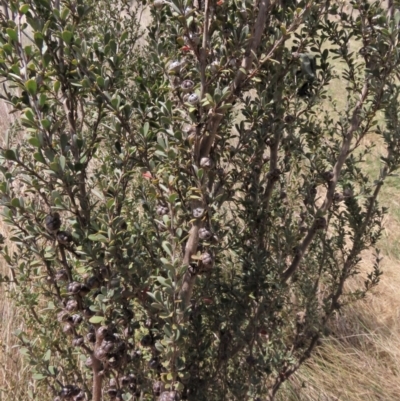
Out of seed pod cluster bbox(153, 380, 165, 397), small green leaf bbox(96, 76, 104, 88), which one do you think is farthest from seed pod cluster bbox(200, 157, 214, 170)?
seed pod cluster bbox(153, 380, 165, 397)

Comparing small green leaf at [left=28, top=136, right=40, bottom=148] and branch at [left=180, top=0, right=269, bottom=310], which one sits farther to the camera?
branch at [left=180, top=0, right=269, bottom=310]

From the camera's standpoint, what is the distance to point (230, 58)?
111 cm

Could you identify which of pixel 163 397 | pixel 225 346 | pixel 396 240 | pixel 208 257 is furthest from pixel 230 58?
pixel 396 240

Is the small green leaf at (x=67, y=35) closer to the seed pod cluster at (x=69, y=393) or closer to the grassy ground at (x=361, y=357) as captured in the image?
the seed pod cluster at (x=69, y=393)

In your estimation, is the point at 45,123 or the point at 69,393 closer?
the point at 45,123

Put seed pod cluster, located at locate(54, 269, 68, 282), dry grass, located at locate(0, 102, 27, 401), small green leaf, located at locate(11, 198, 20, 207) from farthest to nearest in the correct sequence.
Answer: dry grass, located at locate(0, 102, 27, 401), seed pod cluster, located at locate(54, 269, 68, 282), small green leaf, located at locate(11, 198, 20, 207)

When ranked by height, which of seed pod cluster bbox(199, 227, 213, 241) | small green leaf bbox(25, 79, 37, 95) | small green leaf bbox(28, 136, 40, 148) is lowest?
seed pod cluster bbox(199, 227, 213, 241)

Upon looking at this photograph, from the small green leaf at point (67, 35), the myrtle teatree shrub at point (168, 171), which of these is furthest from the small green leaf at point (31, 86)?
the small green leaf at point (67, 35)

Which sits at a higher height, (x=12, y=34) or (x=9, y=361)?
(x=12, y=34)

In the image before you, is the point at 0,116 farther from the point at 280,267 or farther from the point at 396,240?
the point at 280,267

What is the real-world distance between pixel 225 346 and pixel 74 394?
0.47 m

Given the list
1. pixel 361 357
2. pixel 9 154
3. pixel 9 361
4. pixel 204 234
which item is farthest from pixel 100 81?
pixel 361 357

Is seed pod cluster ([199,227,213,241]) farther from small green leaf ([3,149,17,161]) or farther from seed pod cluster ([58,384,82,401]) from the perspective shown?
seed pod cluster ([58,384,82,401])

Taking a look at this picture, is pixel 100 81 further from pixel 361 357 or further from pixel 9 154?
pixel 361 357
